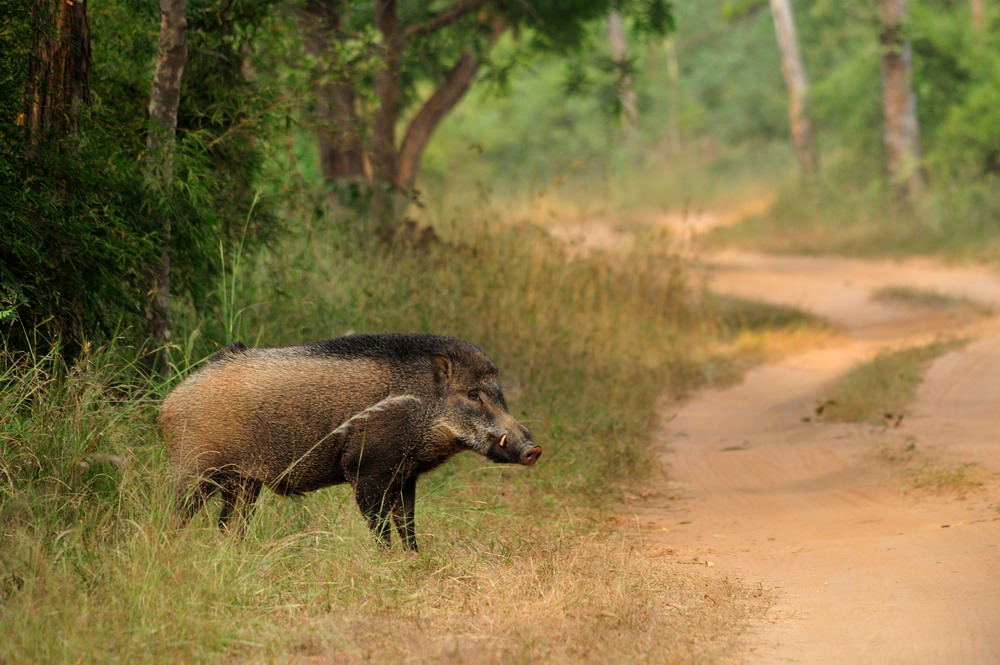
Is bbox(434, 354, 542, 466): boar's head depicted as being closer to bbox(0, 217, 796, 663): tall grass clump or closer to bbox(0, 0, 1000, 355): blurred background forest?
bbox(0, 217, 796, 663): tall grass clump

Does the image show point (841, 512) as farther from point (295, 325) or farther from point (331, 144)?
point (331, 144)

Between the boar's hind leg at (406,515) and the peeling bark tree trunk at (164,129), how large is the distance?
2161mm

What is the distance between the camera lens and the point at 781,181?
31.5 metres

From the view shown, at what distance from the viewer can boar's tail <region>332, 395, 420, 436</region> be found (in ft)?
18.3

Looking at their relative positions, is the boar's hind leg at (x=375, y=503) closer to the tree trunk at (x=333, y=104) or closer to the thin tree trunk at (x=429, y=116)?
the tree trunk at (x=333, y=104)

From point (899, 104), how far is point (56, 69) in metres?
19.8

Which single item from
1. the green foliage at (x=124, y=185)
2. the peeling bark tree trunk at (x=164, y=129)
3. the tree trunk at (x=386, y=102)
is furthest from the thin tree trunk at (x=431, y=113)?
the peeling bark tree trunk at (x=164, y=129)

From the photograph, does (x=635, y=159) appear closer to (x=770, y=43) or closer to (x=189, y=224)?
(x=770, y=43)

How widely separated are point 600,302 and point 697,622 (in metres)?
7.80

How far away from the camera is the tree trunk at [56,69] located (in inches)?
264

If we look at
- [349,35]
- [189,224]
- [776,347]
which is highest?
[349,35]

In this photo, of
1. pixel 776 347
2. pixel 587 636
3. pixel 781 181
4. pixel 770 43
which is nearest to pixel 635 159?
pixel 770 43

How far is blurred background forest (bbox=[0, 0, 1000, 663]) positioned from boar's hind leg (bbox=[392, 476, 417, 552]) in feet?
0.56

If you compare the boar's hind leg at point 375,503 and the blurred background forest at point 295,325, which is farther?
the boar's hind leg at point 375,503
